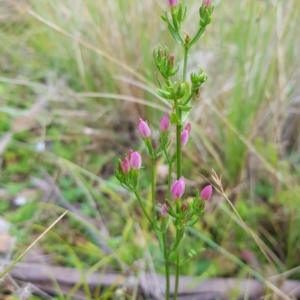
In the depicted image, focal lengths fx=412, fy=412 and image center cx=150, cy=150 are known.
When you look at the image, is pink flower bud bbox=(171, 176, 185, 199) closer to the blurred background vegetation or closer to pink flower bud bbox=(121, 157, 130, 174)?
pink flower bud bbox=(121, 157, 130, 174)

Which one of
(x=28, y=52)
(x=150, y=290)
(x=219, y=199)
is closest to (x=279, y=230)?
(x=219, y=199)

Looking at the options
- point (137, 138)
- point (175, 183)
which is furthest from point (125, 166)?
point (137, 138)

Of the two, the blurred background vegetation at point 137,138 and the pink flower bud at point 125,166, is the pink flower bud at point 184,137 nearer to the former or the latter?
the pink flower bud at point 125,166

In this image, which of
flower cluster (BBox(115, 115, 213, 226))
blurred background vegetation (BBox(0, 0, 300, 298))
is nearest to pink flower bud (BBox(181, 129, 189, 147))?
flower cluster (BBox(115, 115, 213, 226))

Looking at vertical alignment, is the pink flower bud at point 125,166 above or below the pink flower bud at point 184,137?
below

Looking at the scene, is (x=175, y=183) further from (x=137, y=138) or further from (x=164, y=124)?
(x=137, y=138)

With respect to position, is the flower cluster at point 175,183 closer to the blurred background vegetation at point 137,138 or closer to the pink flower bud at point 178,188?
the pink flower bud at point 178,188

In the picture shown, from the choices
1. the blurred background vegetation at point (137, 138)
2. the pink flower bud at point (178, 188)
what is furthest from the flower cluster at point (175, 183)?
the blurred background vegetation at point (137, 138)

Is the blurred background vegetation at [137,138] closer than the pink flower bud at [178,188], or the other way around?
the pink flower bud at [178,188]
